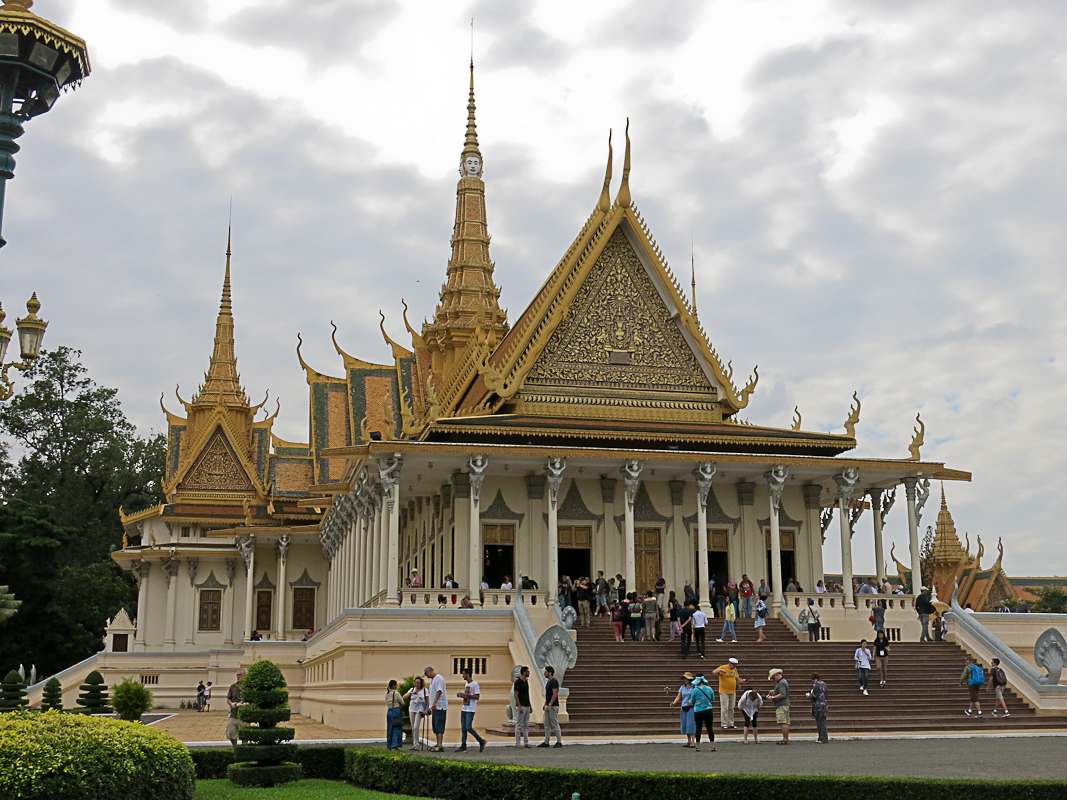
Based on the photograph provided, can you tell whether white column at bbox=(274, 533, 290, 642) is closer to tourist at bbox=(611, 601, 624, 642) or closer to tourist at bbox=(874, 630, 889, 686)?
tourist at bbox=(611, 601, 624, 642)

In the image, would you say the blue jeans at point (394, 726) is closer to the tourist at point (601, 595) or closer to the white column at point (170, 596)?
the tourist at point (601, 595)

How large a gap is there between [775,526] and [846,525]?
227cm

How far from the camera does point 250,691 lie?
14734mm

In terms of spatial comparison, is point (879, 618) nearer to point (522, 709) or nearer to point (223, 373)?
point (522, 709)

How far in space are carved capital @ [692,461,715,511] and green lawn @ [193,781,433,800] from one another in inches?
550

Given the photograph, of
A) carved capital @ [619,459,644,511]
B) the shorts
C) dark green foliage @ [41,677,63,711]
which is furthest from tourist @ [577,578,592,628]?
dark green foliage @ [41,677,63,711]

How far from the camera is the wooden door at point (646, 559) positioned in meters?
28.2

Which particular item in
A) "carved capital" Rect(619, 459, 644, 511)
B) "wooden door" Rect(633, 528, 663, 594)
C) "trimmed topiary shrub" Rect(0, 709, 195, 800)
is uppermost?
"carved capital" Rect(619, 459, 644, 511)

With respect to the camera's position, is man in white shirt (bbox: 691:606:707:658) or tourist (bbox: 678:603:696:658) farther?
man in white shirt (bbox: 691:606:707:658)

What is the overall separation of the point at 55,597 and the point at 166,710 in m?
14.5

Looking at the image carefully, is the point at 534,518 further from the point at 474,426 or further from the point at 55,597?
the point at 55,597

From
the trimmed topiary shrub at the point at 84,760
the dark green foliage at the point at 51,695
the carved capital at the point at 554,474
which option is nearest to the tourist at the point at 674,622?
the carved capital at the point at 554,474

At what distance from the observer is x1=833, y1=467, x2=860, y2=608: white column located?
2689 cm

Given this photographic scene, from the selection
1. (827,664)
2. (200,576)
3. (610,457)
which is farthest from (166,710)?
(827,664)
